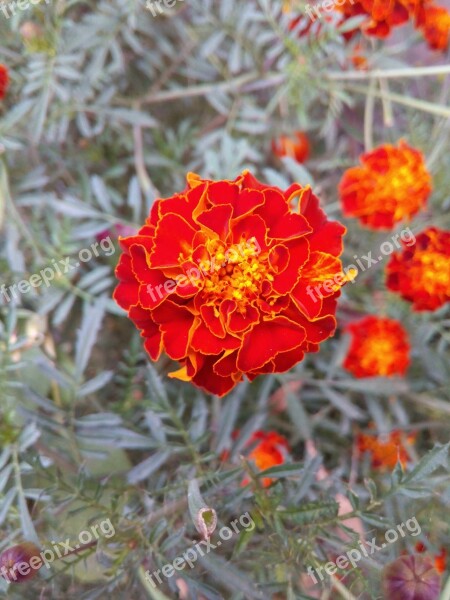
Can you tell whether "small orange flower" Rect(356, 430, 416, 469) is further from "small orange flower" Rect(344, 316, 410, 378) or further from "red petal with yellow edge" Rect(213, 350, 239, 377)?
"red petal with yellow edge" Rect(213, 350, 239, 377)

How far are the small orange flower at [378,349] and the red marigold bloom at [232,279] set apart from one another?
35 centimetres

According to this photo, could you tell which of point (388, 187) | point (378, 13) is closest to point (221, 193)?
point (388, 187)

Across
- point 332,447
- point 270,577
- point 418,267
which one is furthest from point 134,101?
point 270,577

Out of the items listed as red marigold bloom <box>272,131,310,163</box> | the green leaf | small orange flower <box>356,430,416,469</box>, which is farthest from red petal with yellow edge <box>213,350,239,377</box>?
red marigold bloom <box>272,131,310,163</box>

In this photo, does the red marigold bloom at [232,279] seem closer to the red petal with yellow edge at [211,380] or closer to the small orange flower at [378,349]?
the red petal with yellow edge at [211,380]

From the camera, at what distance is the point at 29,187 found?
1.13m

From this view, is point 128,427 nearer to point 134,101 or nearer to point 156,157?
point 156,157

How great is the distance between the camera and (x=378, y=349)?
3.30 ft

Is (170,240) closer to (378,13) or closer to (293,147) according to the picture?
(378,13)

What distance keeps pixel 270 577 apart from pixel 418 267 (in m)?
0.50

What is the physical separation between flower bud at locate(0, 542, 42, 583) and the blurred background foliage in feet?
0.15

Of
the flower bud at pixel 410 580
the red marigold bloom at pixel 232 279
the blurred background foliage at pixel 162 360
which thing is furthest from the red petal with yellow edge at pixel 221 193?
the flower bud at pixel 410 580

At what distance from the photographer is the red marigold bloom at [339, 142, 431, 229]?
967 mm

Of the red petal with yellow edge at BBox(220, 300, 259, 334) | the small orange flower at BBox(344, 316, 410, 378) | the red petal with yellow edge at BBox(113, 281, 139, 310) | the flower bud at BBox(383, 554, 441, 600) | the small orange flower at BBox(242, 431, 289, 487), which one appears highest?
the red petal with yellow edge at BBox(113, 281, 139, 310)
